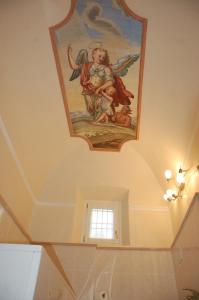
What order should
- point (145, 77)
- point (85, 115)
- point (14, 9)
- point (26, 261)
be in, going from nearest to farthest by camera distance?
point (26, 261)
point (14, 9)
point (145, 77)
point (85, 115)

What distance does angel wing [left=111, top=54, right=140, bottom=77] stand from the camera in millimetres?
3463

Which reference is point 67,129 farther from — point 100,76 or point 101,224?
point 101,224

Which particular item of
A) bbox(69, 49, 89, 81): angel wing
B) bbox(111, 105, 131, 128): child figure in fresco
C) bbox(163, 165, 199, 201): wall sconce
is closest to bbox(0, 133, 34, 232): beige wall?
bbox(69, 49, 89, 81): angel wing

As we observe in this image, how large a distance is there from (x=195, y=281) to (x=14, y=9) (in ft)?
12.8

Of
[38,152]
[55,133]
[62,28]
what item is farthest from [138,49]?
[38,152]

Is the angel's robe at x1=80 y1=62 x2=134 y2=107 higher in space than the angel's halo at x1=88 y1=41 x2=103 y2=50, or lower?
lower

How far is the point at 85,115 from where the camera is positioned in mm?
4379

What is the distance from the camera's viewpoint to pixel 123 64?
3.58 metres

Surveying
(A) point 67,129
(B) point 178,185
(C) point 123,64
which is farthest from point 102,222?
(C) point 123,64

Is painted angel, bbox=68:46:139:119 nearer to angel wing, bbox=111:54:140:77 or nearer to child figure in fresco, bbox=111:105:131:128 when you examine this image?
angel wing, bbox=111:54:140:77

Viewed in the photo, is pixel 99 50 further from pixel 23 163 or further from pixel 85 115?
pixel 23 163

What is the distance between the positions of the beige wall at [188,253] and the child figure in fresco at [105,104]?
250 centimetres

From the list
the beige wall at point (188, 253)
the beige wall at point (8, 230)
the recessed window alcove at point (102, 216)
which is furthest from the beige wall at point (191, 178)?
the beige wall at point (8, 230)

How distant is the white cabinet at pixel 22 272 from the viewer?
1.30 m
